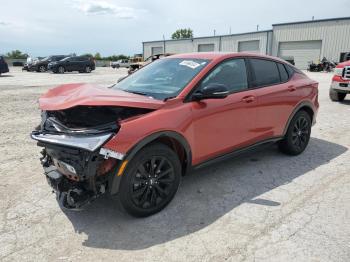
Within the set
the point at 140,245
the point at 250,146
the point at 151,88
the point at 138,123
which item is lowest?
the point at 140,245

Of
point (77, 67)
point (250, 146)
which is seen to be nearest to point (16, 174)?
point (250, 146)

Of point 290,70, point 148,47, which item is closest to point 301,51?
point 148,47

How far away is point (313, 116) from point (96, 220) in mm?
4069

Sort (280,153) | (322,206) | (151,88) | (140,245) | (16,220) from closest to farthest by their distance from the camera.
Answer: (140,245) < (16,220) < (322,206) < (151,88) < (280,153)

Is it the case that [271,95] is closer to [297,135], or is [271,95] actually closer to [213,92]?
[297,135]

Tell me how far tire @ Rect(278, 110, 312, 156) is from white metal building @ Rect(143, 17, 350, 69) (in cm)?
3376

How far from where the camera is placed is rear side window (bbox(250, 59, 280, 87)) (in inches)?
180

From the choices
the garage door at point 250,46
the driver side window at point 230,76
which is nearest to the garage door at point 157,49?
the garage door at point 250,46

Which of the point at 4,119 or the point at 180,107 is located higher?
the point at 180,107

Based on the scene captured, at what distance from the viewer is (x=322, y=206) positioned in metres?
3.68

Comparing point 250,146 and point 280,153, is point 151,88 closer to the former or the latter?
point 250,146

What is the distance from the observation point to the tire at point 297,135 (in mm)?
5227

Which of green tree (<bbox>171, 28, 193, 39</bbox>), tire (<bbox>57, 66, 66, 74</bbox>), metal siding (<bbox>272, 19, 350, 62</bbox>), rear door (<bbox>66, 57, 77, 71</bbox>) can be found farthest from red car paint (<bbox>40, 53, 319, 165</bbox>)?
green tree (<bbox>171, 28, 193, 39</bbox>)

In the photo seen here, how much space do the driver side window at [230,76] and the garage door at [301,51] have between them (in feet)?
128
